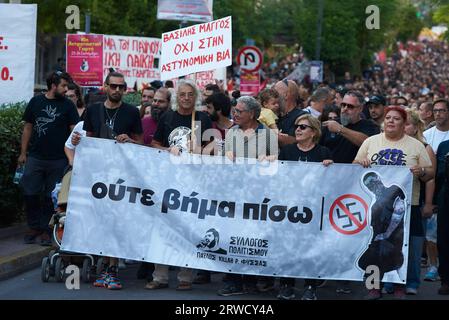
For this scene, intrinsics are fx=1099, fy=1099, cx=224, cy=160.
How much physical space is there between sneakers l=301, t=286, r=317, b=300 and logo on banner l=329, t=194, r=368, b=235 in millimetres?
596

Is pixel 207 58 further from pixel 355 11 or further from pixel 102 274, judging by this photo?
pixel 355 11

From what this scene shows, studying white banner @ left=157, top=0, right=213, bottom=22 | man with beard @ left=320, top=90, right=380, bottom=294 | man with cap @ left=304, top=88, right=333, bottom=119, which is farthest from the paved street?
white banner @ left=157, top=0, right=213, bottom=22

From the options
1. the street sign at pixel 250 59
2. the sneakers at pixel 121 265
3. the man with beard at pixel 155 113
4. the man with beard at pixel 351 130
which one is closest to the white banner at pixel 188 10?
the street sign at pixel 250 59

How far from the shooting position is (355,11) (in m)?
52.9

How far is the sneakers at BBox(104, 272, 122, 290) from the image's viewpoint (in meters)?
10.4

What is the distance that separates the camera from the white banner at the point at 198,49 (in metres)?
12.4

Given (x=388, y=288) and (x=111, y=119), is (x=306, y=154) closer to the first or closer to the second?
(x=388, y=288)

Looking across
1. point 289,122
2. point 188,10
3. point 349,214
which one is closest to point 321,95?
point 289,122

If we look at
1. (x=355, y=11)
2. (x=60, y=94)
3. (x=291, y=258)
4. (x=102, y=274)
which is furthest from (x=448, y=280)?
(x=355, y=11)

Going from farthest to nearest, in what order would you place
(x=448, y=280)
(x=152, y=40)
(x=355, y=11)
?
(x=355, y=11)
(x=152, y=40)
(x=448, y=280)

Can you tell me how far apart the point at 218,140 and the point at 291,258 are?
4.97 feet

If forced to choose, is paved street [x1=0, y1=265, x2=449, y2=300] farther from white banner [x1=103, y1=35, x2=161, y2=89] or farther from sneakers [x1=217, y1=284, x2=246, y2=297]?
white banner [x1=103, y1=35, x2=161, y2=89]

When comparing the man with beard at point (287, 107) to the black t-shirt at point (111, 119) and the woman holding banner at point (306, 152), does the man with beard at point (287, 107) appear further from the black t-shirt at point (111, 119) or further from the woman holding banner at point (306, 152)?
the black t-shirt at point (111, 119)

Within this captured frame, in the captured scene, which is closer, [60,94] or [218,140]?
[218,140]
